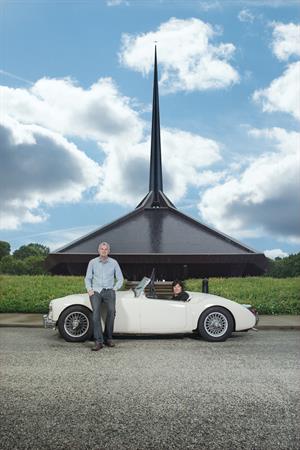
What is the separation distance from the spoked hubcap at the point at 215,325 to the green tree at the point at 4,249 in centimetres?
8164

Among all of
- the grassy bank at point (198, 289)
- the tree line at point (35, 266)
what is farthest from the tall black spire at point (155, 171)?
the tree line at point (35, 266)

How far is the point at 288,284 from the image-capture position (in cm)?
1750

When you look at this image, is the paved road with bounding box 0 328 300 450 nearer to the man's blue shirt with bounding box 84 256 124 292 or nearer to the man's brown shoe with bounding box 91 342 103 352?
the man's brown shoe with bounding box 91 342 103 352

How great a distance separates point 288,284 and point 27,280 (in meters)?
10.2

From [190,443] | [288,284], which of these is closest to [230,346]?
[190,443]

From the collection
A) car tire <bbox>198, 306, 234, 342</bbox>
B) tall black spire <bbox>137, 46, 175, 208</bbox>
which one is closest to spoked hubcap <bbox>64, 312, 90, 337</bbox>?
car tire <bbox>198, 306, 234, 342</bbox>

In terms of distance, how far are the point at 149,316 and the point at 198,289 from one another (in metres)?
8.86

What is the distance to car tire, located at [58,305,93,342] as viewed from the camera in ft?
27.6

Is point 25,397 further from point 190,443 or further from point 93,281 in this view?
point 93,281

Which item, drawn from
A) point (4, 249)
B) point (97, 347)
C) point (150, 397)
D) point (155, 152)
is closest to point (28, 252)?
point (4, 249)

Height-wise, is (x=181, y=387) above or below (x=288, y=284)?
below

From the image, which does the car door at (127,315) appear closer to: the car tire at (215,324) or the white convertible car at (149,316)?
the white convertible car at (149,316)

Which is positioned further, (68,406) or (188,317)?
(188,317)

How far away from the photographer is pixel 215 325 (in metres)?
8.63
